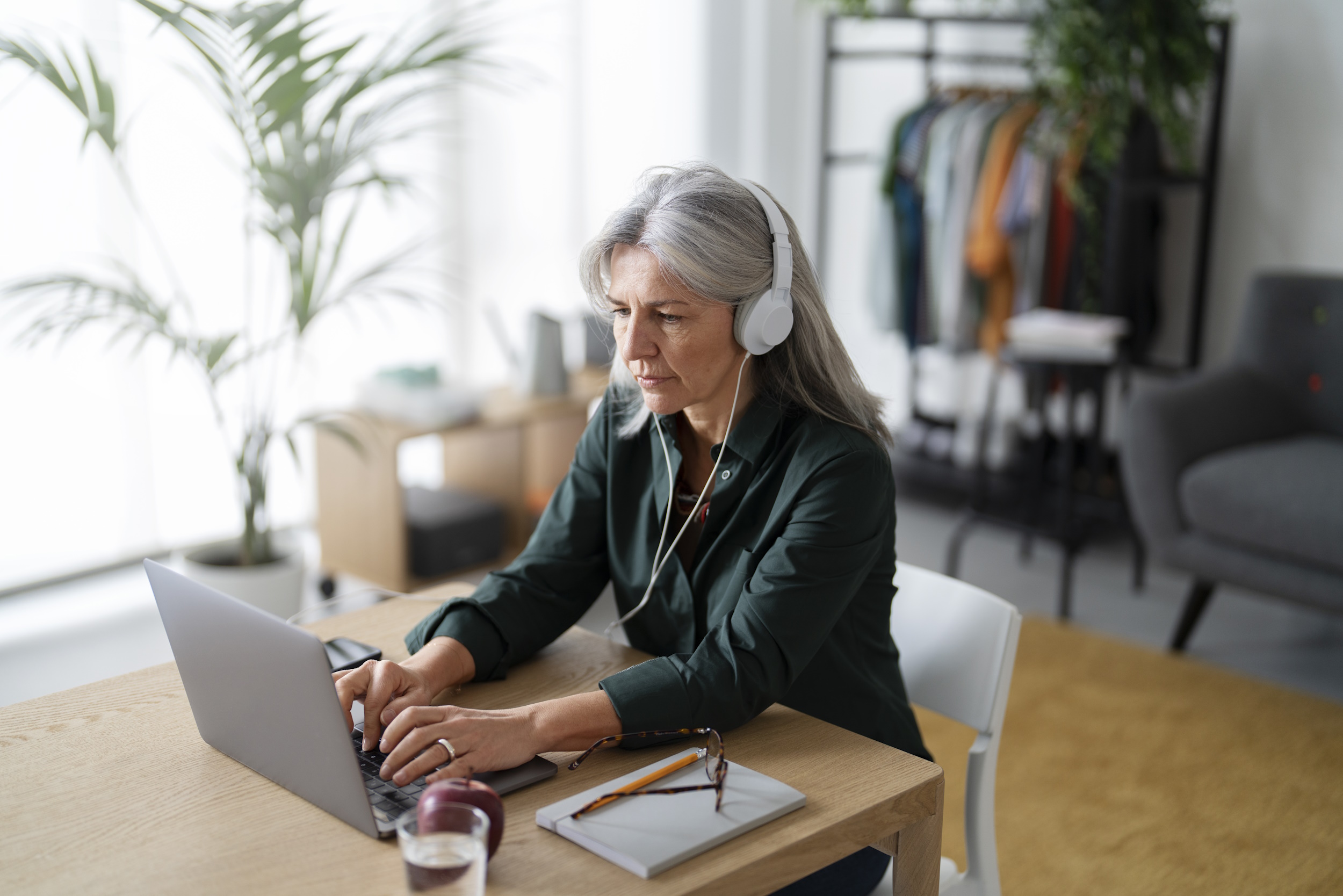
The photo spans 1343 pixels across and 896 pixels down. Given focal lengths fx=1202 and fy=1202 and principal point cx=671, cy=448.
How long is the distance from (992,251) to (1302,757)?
1.84m

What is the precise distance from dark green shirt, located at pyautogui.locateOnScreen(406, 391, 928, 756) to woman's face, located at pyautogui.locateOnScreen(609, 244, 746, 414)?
3.4 inches

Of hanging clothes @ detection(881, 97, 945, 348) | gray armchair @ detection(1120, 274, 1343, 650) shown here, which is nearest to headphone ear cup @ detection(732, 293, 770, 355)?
gray armchair @ detection(1120, 274, 1343, 650)

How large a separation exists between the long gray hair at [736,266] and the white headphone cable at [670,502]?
4 centimetres

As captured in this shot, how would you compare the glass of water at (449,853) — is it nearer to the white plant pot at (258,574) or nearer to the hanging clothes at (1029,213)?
the white plant pot at (258,574)

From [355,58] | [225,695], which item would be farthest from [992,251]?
[225,695]

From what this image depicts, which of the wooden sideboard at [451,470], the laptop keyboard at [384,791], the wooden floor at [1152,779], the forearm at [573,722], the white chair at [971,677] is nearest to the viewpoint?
the laptop keyboard at [384,791]

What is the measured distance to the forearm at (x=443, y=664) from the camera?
131 centimetres

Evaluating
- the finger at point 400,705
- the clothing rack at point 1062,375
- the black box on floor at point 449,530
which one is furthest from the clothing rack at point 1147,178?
the finger at point 400,705

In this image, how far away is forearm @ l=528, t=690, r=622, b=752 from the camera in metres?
1.17

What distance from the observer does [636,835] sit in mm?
1004

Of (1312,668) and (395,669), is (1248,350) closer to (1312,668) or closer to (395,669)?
(1312,668)

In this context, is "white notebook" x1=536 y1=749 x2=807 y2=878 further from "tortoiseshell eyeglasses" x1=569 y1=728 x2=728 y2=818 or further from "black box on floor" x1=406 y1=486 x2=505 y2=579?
"black box on floor" x1=406 y1=486 x2=505 y2=579

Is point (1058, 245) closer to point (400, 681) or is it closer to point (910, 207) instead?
point (910, 207)

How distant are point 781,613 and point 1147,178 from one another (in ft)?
Result: 9.75
